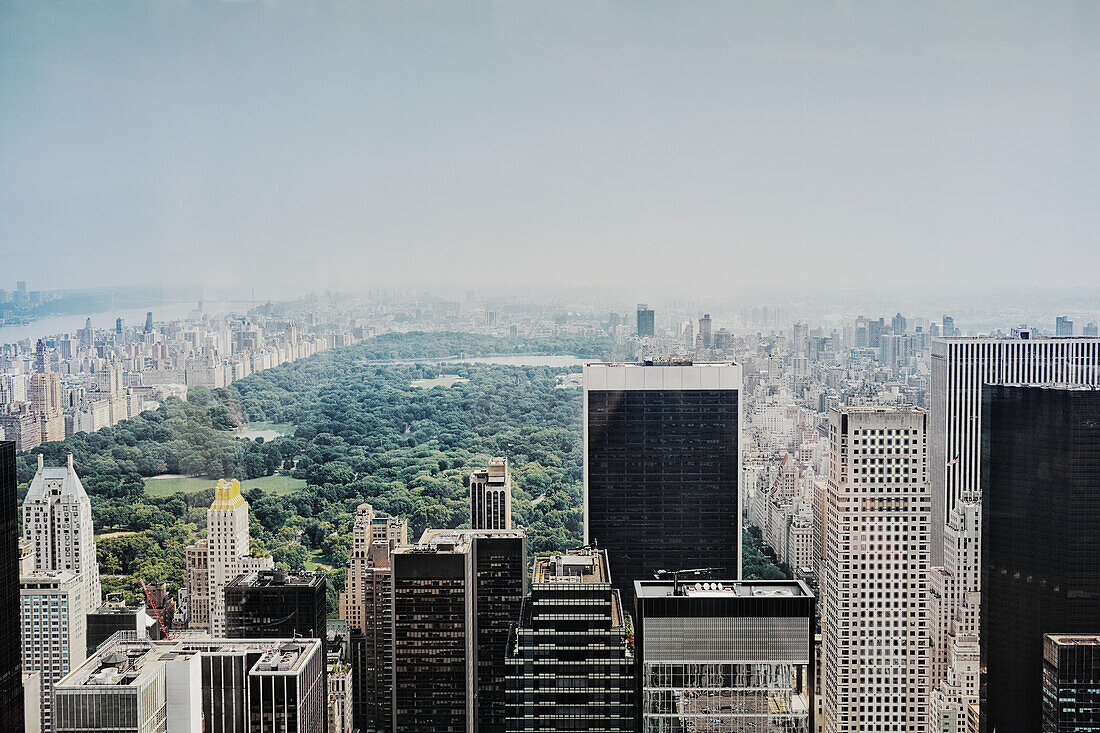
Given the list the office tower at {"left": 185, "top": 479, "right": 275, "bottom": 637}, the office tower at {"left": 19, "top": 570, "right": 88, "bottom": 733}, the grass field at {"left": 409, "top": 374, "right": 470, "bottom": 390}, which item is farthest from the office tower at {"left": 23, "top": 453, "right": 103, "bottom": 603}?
the grass field at {"left": 409, "top": 374, "right": 470, "bottom": 390}

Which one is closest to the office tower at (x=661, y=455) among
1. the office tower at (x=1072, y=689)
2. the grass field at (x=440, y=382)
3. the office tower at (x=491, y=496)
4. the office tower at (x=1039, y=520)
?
the office tower at (x=491, y=496)

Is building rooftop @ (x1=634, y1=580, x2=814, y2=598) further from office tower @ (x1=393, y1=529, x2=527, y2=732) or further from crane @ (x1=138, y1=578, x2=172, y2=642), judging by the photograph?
crane @ (x1=138, y1=578, x2=172, y2=642)

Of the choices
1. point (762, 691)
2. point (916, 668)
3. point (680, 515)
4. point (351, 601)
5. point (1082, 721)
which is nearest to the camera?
point (762, 691)

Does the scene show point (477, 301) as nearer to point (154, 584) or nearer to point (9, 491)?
point (154, 584)

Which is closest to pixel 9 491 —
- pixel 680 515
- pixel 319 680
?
pixel 319 680

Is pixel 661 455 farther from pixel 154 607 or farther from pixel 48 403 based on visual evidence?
pixel 48 403

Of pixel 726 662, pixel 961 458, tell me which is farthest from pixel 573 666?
pixel 961 458
